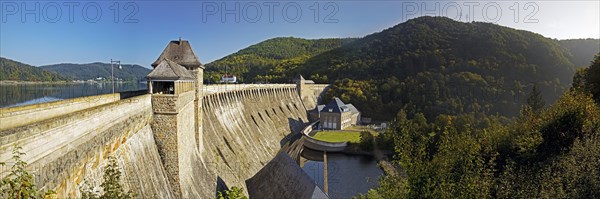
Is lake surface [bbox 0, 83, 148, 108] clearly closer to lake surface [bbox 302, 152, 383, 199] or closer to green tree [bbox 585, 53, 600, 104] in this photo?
lake surface [bbox 302, 152, 383, 199]

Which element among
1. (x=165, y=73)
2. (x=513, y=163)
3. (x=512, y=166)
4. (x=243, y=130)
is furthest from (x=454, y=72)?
(x=165, y=73)

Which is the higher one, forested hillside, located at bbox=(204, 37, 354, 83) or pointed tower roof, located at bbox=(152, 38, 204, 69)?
forested hillside, located at bbox=(204, 37, 354, 83)

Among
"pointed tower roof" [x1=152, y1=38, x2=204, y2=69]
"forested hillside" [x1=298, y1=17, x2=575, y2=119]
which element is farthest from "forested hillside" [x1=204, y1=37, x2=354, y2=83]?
"pointed tower roof" [x1=152, y1=38, x2=204, y2=69]

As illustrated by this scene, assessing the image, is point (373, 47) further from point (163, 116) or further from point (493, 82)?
point (163, 116)

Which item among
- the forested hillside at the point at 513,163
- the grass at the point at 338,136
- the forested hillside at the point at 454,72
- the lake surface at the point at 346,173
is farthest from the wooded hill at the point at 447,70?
the forested hillside at the point at 513,163

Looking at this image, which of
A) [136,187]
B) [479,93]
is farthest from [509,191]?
[479,93]

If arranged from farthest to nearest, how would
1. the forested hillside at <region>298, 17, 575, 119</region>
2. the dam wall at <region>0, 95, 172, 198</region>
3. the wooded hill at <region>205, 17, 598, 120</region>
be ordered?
the wooded hill at <region>205, 17, 598, 120</region> → the forested hillside at <region>298, 17, 575, 119</region> → the dam wall at <region>0, 95, 172, 198</region>
